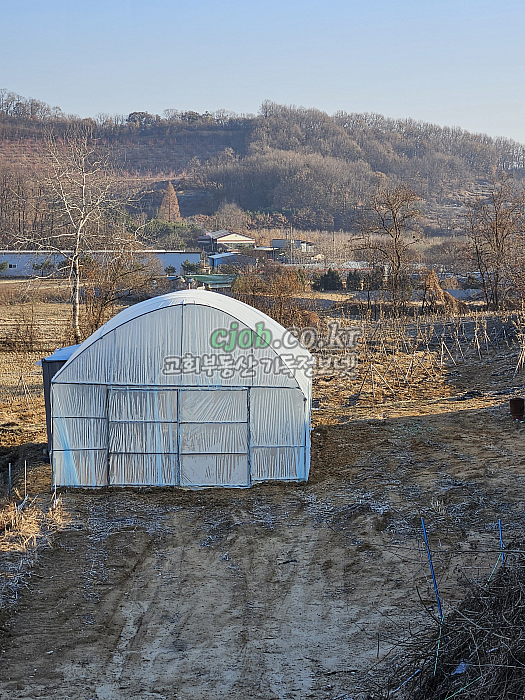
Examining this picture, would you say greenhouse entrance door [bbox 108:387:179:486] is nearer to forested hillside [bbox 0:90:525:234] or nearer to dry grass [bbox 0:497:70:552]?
dry grass [bbox 0:497:70:552]

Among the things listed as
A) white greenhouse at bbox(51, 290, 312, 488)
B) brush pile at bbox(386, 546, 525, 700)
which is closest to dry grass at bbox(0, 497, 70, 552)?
white greenhouse at bbox(51, 290, 312, 488)

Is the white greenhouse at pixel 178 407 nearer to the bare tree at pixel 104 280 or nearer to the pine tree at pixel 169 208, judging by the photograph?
the bare tree at pixel 104 280

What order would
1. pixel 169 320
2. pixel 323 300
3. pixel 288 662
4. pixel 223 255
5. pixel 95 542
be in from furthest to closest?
pixel 223 255 → pixel 323 300 → pixel 169 320 → pixel 95 542 → pixel 288 662

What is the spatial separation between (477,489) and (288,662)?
220 inches

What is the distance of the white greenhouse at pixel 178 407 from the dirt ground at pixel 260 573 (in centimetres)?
41

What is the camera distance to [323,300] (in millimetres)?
38031

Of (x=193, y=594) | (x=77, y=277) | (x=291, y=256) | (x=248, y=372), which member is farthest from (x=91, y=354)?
(x=291, y=256)

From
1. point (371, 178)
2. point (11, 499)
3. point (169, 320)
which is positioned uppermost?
point (371, 178)

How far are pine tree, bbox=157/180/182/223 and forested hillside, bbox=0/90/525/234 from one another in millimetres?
3342

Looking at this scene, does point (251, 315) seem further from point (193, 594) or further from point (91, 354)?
point (193, 594)

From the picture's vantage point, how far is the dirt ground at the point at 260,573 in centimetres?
655

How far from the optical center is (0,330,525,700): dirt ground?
21.5 feet

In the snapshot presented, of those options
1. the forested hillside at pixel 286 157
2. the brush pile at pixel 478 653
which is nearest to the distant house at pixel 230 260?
the forested hillside at pixel 286 157

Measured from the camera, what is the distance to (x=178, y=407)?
38.7ft
